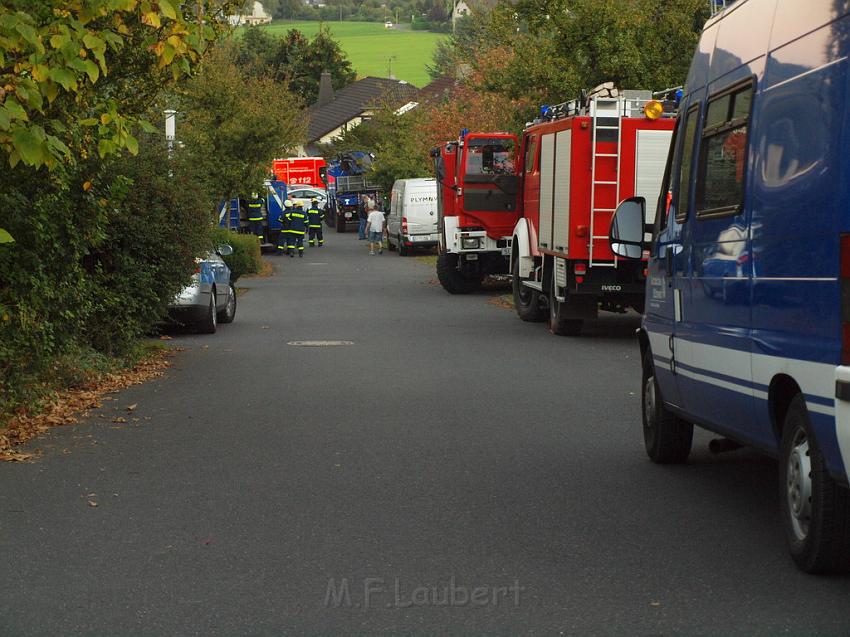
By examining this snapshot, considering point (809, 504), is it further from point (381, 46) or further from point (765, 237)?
point (381, 46)

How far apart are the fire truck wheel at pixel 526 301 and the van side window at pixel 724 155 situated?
44.5 feet

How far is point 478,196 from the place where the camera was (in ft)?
82.5

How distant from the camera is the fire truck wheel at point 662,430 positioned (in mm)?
8789

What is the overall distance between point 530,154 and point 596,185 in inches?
130

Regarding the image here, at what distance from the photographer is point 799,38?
5934mm

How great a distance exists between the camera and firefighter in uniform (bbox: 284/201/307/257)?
46.4 meters

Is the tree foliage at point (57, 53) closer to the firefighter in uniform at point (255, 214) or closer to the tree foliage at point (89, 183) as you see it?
the tree foliage at point (89, 183)

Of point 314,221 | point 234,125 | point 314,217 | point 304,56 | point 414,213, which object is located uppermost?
point 304,56

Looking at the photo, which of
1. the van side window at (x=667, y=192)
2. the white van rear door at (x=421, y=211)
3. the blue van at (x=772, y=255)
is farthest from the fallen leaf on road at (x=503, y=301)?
the blue van at (x=772, y=255)

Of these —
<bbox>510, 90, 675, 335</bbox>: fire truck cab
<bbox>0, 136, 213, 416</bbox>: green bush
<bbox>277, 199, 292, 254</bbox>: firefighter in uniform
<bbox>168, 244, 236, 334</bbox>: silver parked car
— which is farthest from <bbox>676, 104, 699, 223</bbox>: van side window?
<bbox>277, 199, 292, 254</bbox>: firefighter in uniform

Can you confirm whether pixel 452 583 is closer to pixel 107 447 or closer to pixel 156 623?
pixel 156 623

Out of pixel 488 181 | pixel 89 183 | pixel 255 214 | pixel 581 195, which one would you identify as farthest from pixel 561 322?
pixel 255 214

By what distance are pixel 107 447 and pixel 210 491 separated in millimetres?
1943

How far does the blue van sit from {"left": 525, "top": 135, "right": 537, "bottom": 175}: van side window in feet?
39.7
